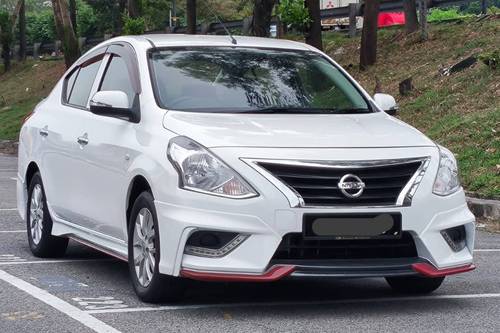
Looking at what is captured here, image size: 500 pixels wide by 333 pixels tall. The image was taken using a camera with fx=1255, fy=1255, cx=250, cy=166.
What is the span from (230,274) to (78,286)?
1.73 m

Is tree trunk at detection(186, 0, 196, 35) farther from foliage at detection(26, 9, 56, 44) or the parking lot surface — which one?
foliage at detection(26, 9, 56, 44)

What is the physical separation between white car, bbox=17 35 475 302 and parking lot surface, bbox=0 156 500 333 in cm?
25

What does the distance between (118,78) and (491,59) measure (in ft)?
43.1

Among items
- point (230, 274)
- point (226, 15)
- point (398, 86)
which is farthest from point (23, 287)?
point (226, 15)

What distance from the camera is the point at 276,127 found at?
25.2ft

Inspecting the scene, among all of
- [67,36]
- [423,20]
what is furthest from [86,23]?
[423,20]

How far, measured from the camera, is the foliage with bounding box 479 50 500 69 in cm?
2103

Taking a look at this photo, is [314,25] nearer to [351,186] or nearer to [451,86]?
[451,86]

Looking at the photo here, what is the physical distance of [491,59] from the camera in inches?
830

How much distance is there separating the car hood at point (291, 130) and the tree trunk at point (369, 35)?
1770 cm

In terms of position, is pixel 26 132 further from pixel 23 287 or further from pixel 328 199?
pixel 328 199

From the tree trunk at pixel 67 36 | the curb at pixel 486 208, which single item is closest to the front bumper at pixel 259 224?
the curb at pixel 486 208

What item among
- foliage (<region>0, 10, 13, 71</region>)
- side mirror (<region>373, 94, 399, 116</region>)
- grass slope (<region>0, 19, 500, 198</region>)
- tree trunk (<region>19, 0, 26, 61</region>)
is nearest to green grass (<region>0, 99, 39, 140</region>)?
grass slope (<region>0, 19, 500, 198</region>)

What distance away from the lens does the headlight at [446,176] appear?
24.9ft
